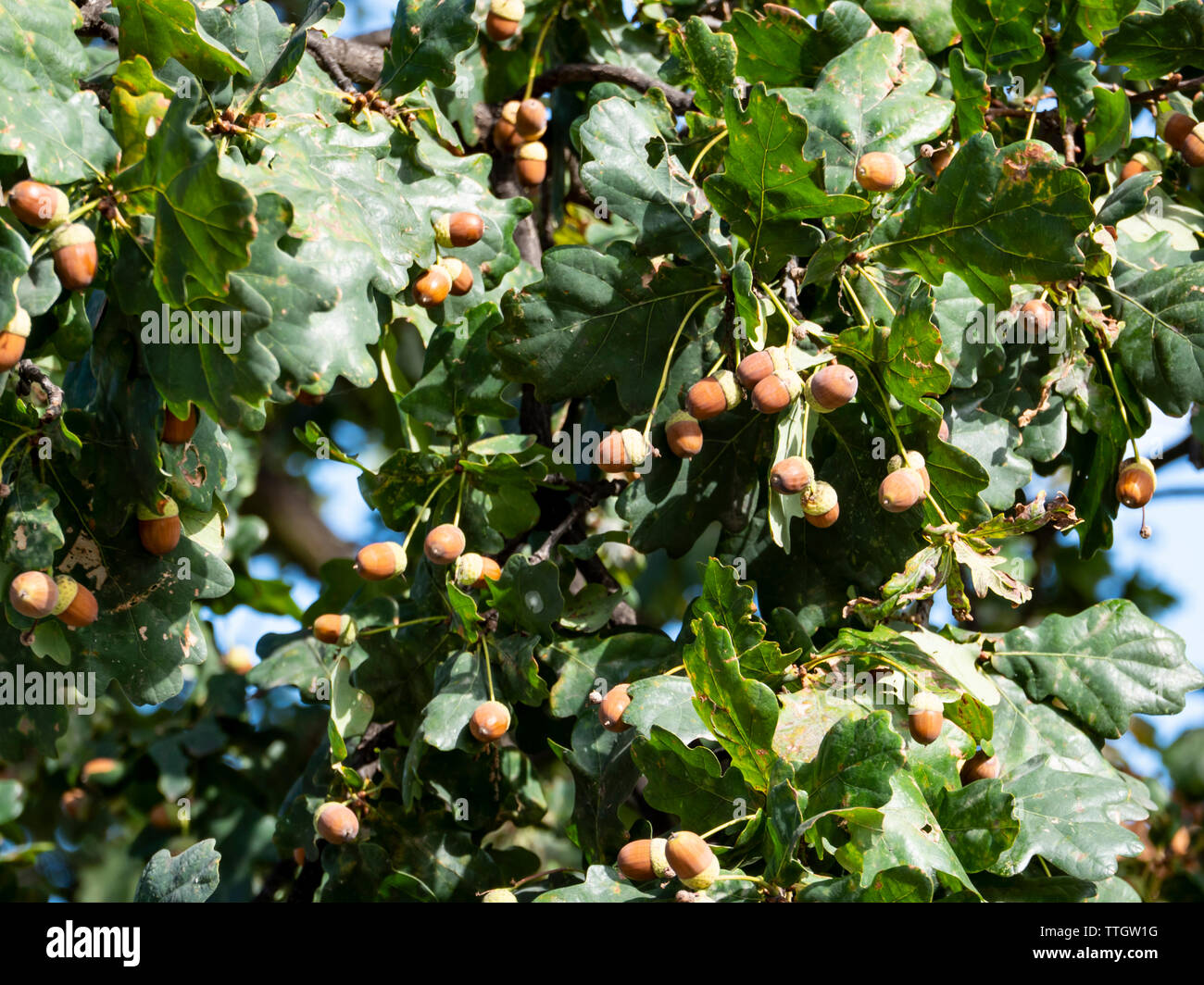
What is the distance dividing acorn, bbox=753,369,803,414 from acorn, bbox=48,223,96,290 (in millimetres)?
761

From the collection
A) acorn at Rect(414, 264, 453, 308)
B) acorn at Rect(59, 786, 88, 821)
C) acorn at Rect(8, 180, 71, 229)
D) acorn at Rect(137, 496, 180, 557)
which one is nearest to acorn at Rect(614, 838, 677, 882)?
acorn at Rect(137, 496, 180, 557)

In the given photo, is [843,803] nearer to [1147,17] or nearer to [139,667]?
[139,667]

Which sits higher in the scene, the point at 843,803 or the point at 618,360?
the point at 618,360

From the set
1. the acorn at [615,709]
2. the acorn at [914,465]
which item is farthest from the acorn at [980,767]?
the acorn at [615,709]

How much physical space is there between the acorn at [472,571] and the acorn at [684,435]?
363 mm

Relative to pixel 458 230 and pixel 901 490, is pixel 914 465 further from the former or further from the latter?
pixel 458 230

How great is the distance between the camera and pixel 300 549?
4.03m

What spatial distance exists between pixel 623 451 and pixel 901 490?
36cm

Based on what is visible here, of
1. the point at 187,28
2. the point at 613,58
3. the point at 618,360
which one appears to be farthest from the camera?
the point at 613,58

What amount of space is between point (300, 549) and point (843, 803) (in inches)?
119

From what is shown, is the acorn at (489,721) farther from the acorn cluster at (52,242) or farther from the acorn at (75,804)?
the acorn at (75,804)

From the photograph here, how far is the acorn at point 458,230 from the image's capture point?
68.1 inches

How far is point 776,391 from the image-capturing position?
1.45m
